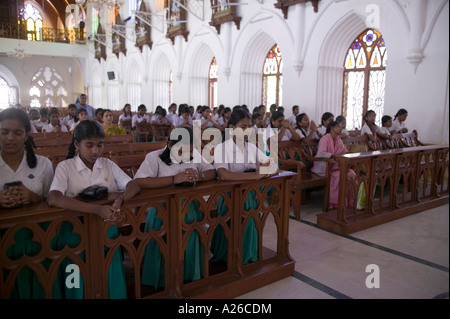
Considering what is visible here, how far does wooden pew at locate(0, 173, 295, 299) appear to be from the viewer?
1979mm

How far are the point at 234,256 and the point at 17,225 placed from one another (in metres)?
1.55

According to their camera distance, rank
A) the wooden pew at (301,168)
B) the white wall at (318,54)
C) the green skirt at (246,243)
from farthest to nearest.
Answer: the white wall at (318,54), the wooden pew at (301,168), the green skirt at (246,243)

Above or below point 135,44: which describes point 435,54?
below

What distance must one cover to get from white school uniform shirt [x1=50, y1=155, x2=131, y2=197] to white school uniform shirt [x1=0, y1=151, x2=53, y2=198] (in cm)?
20

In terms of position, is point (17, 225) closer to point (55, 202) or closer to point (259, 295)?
point (55, 202)

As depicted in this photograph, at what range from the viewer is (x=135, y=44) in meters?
17.8

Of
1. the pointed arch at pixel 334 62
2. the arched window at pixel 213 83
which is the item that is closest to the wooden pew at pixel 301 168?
the pointed arch at pixel 334 62

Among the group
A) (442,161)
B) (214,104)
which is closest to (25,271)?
(442,161)

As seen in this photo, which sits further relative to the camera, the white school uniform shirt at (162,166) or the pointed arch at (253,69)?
the pointed arch at (253,69)

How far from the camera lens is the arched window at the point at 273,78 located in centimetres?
1141

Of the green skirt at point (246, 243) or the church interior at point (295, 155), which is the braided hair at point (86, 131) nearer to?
the church interior at point (295, 155)

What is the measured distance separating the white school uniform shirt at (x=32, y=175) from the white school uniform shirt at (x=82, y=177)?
0.66 ft

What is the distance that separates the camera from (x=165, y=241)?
2586mm

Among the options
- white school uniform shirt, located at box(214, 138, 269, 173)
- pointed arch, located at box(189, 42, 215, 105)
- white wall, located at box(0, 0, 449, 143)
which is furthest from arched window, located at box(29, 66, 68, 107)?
white school uniform shirt, located at box(214, 138, 269, 173)
